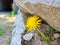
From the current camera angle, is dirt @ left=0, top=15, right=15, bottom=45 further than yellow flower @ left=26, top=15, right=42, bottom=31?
Yes

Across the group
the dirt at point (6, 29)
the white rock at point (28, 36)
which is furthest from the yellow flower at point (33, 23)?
the dirt at point (6, 29)

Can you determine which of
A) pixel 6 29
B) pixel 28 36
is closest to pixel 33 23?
pixel 28 36

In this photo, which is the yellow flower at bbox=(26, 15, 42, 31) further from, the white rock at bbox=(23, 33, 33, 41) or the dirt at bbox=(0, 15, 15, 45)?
the dirt at bbox=(0, 15, 15, 45)

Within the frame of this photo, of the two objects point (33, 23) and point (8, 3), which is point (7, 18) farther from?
point (8, 3)

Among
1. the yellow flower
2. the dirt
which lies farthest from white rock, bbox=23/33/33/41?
the dirt

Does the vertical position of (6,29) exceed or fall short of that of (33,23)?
it falls short

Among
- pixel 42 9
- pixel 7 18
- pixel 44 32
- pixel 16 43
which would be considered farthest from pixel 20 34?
pixel 7 18

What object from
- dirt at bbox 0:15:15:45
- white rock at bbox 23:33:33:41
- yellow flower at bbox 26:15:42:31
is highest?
yellow flower at bbox 26:15:42:31

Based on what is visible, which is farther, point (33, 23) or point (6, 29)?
point (6, 29)

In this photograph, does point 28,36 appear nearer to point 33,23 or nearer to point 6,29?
point 33,23

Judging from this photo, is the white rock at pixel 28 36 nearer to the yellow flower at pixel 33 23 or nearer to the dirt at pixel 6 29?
the yellow flower at pixel 33 23

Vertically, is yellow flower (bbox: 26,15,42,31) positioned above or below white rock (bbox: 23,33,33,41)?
above
